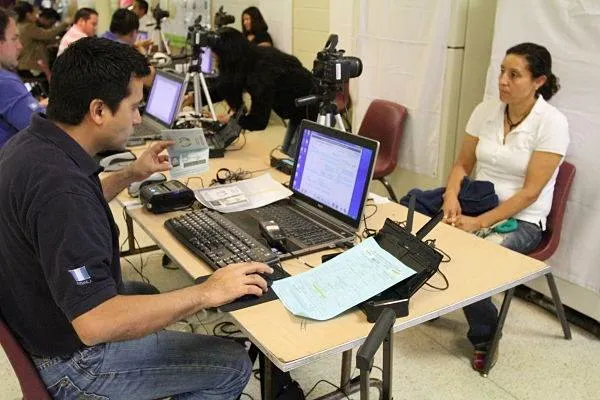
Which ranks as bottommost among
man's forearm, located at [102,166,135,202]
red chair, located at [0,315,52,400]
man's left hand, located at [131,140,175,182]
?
red chair, located at [0,315,52,400]

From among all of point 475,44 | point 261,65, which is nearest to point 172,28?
point 261,65

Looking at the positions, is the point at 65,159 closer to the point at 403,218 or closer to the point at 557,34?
the point at 403,218

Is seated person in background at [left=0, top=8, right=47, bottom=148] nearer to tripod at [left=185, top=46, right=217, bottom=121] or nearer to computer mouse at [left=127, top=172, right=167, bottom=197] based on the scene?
computer mouse at [left=127, top=172, right=167, bottom=197]

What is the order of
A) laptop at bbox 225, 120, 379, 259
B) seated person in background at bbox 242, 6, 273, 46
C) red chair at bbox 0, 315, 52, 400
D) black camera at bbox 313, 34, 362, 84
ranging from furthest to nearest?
seated person in background at bbox 242, 6, 273, 46
black camera at bbox 313, 34, 362, 84
laptop at bbox 225, 120, 379, 259
red chair at bbox 0, 315, 52, 400

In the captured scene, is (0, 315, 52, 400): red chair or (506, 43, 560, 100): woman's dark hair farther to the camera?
(506, 43, 560, 100): woman's dark hair

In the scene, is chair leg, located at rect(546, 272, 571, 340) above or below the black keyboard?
below

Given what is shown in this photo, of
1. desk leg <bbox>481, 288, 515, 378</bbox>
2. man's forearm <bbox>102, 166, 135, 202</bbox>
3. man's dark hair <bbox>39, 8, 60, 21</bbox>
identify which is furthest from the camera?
man's dark hair <bbox>39, 8, 60, 21</bbox>

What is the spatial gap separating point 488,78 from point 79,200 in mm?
2217

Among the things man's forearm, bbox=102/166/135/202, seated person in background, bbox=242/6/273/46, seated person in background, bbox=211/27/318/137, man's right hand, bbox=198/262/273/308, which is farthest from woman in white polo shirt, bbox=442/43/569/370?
seated person in background, bbox=242/6/273/46

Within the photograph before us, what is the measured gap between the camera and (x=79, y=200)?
1144 millimetres

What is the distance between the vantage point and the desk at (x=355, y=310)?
1172 millimetres

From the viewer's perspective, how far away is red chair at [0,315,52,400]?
1202 millimetres

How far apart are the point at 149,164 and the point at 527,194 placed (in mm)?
1546

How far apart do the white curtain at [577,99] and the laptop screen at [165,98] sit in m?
1.72
